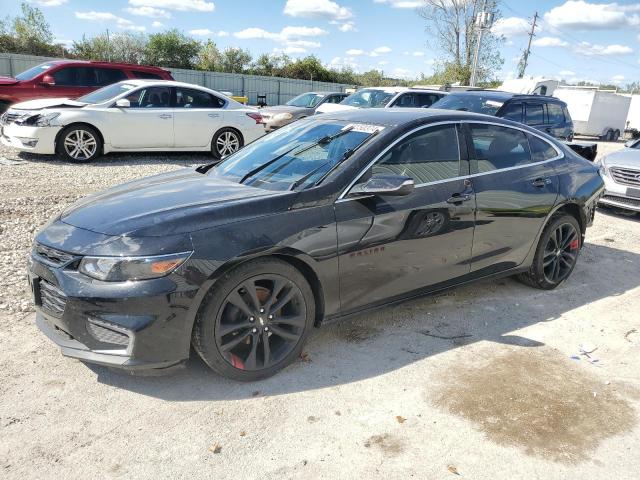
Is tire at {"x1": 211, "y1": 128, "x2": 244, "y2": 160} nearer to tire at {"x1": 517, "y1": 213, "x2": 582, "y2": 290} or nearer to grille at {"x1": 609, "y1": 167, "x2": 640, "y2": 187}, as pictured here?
grille at {"x1": 609, "y1": 167, "x2": 640, "y2": 187}

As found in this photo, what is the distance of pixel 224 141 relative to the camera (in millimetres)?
11516

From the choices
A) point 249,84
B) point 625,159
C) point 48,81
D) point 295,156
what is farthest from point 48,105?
point 249,84

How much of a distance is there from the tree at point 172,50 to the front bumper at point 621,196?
3921cm

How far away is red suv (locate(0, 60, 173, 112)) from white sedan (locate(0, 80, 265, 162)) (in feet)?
7.72

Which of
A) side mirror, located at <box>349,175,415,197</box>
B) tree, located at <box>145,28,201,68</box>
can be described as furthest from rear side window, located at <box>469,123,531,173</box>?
tree, located at <box>145,28,201,68</box>

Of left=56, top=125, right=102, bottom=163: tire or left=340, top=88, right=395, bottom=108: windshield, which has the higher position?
left=340, top=88, right=395, bottom=108: windshield

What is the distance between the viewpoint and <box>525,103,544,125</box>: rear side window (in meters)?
10.7

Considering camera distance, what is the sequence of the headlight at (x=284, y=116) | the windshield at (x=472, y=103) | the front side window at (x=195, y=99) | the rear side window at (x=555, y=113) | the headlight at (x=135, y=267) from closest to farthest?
the headlight at (x=135, y=267) → the windshield at (x=472, y=103) → the front side window at (x=195, y=99) → the rear side window at (x=555, y=113) → the headlight at (x=284, y=116)

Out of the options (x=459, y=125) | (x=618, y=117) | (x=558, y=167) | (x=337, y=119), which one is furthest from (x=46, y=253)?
(x=618, y=117)

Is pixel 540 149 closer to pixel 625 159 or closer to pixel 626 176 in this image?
pixel 626 176

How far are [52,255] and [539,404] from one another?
3053mm

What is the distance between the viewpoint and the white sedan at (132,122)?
971 cm

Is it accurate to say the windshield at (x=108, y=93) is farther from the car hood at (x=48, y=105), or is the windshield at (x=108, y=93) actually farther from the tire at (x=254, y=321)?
the tire at (x=254, y=321)

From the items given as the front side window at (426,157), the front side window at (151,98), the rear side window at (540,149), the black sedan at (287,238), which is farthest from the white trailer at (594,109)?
the front side window at (426,157)
